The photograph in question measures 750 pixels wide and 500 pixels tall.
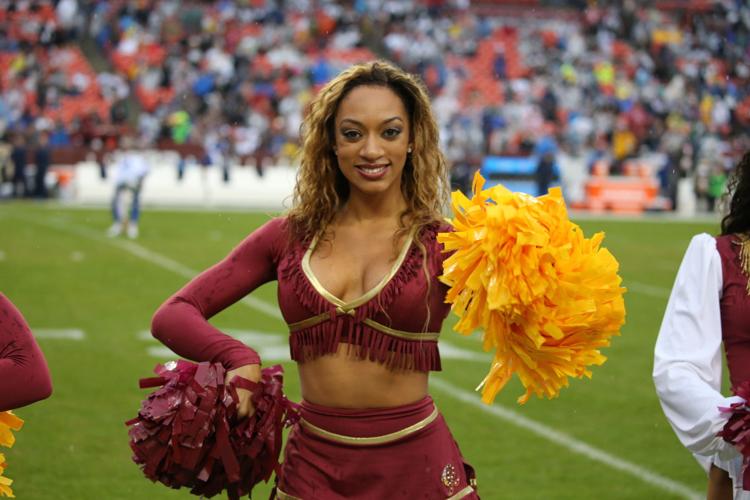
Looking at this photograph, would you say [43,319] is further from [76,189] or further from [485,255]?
[76,189]

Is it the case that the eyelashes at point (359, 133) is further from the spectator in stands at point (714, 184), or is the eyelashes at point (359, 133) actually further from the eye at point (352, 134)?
the spectator in stands at point (714, 184)

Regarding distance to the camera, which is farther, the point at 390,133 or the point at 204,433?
the point at 390,133

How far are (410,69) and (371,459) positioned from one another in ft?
90.4

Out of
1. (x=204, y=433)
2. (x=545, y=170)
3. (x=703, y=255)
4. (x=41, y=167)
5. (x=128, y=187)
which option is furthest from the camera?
(x=41, y=167)

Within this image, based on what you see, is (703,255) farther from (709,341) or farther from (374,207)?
(374,207)

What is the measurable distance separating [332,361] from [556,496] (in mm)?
2959

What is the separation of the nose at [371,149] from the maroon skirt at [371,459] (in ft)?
1.76

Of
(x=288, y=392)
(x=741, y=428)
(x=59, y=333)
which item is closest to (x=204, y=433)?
(x=741, y=428)

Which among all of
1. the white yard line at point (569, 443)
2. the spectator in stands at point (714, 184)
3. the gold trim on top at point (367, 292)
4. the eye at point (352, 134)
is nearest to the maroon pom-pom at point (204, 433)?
the gold trim on top at point (367, 292)

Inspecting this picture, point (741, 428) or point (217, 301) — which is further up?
point (217, 301)

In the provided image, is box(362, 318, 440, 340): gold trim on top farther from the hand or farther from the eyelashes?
the eyelashes

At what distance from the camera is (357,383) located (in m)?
2.72

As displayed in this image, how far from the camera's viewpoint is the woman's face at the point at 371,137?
9.20 ft

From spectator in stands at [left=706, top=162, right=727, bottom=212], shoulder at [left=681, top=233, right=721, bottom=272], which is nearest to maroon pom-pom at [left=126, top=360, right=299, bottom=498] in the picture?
shoulder at [left=681, top=233, right=721, bottom=272]
